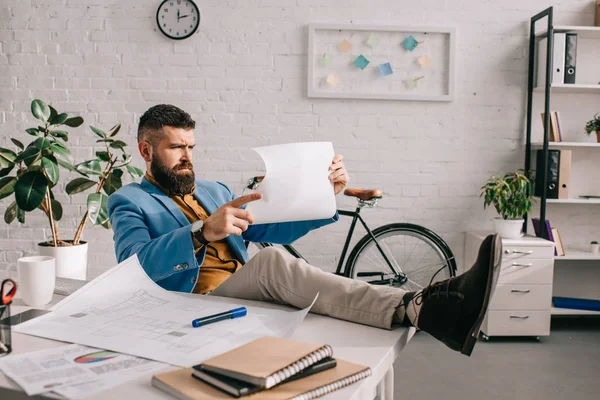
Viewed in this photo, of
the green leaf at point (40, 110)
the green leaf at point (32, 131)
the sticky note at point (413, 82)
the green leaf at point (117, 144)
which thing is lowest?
the green leaf at point (117, 144)

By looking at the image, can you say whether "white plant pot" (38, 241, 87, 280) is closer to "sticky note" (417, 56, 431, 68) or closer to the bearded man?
the bearded man

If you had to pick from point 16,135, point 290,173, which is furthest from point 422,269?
point 16,135

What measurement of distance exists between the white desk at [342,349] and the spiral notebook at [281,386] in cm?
1

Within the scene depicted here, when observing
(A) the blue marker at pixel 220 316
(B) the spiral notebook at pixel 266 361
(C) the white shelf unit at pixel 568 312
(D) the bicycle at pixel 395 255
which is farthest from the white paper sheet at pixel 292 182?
(C) the white shelf unit at pixel 568 312

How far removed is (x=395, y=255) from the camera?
377 centimetres

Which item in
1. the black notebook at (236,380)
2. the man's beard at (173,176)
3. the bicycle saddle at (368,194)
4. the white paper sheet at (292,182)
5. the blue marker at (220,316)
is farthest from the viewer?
the bicycle saddle at (368,194)

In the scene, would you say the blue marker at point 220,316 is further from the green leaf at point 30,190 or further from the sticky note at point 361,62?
the sticky note at point 361,62

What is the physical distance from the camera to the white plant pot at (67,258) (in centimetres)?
317

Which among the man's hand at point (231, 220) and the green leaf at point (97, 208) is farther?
the green leaf at point (97, 208)

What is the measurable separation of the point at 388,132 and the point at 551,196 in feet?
3.48

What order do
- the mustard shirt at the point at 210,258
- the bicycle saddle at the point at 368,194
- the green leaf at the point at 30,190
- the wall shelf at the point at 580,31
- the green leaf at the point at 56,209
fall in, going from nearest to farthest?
the mustard shirt at the point at 210,258 → the green leaf at the point at 30,190 → the bicycle saddle at the point at 368,194 → the green leaf at the point at 56,209 → the wall shelf at the point at 580,31

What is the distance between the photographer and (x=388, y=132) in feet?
12.2

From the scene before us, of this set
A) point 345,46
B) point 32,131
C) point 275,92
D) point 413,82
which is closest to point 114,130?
point 32,131

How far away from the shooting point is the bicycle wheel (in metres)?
3.55
